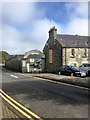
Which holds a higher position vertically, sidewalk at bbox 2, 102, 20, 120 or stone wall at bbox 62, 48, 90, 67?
stone wall at bbox 62, 48, 90, 67

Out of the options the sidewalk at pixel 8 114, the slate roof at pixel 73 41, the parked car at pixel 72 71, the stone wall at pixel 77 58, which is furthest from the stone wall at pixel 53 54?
the sidewalk at pixel 8 114

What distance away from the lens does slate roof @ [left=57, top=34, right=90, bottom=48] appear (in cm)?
2869

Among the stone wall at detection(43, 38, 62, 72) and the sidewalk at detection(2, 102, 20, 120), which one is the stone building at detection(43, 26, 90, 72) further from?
the sidewalk at detection(2, 102, 20, 120)

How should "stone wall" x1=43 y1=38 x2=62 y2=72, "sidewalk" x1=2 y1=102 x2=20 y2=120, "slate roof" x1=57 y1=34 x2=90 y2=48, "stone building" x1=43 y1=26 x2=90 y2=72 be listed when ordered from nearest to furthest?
"sidewalk" x1=2 y1=102 x2=20 y2=120, "stone building" x1=43 y1=26 x2=90 y2=72, "stone wall" x1=43 y1=38 x2=62 y2=72, "slate roof" x1=57 y1=34 x2=90 y2=48

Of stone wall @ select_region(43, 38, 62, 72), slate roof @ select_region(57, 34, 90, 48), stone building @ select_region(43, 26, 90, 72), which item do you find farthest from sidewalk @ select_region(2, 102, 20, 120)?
slate roof @ select_region(57, 34, 90, 48)

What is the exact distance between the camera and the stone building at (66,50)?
27719 mm

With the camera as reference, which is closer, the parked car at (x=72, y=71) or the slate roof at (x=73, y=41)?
the parked car at (x=72, y=71)

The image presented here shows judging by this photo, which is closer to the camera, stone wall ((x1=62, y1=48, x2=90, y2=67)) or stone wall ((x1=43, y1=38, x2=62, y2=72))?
stone wall ((x1=62, y1=48, x2=90, y2=67))

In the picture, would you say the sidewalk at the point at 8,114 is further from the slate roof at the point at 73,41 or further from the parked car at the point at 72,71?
the slate roof at the point at 73,41

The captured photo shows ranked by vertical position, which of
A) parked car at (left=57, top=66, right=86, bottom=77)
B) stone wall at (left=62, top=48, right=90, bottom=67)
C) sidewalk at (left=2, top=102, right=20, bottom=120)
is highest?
stone wall at (left=62, top=48, right=90, bottom=67)

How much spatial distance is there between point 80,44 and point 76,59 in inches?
143

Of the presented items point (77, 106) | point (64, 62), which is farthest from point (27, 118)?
point (64, 62)

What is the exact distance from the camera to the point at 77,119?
4.75m

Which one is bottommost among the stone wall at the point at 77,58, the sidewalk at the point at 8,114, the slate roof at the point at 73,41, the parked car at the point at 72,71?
the sidewalk at the point at 8,114
